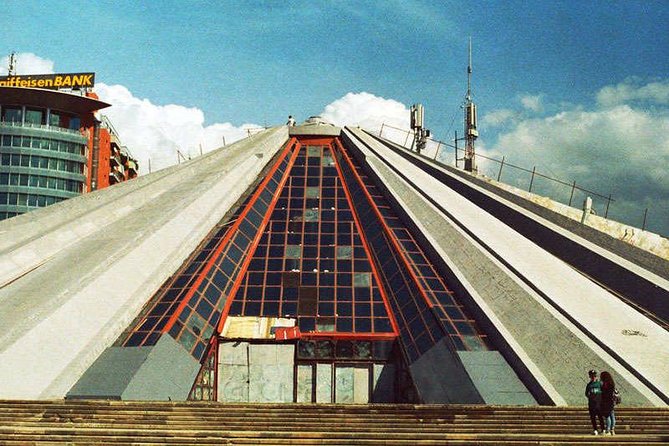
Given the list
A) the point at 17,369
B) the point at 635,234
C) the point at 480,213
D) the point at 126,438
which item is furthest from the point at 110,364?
the point at 635,234

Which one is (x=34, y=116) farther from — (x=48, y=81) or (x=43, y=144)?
(x=48, y=81)

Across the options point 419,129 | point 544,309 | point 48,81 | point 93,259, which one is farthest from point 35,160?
point 544,309

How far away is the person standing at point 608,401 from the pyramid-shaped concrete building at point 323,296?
444 centimetres

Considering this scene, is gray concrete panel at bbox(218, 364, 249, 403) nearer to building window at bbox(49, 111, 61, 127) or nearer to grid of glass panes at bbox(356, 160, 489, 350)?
grid of glass panes at bbox(356, 160, 489, 350)

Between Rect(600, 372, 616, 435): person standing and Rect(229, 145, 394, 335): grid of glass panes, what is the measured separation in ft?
40.0

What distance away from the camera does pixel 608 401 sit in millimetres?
14430

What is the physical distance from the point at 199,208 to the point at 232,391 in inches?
339

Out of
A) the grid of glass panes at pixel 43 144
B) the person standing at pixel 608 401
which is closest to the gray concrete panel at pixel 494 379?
the person standing at pixel 608 401

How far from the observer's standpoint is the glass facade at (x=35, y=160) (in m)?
72.1

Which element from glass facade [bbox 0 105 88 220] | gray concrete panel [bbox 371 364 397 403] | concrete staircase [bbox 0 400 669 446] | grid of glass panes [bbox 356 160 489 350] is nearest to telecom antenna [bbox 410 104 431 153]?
grid of glass panes [bbox 356 160 489 350]

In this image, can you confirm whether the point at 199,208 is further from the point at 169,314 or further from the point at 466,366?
the point at 466,366

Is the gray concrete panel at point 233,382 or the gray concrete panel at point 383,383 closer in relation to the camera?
the gray concrete panel at point 233,382

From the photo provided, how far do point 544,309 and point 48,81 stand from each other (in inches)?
2671

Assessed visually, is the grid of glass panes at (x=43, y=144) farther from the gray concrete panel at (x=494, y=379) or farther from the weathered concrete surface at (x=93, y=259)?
the gray concrete panel at (x=494, y=379)
